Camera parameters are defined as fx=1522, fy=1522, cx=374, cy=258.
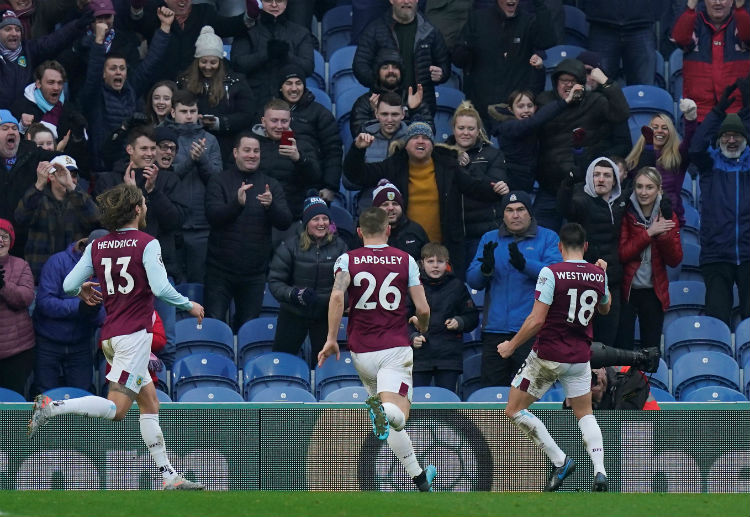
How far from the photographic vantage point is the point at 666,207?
1306 centimetres

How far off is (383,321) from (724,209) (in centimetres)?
489

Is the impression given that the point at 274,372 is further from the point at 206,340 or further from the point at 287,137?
the point at 287,137

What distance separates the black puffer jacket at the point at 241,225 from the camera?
43.3 feet

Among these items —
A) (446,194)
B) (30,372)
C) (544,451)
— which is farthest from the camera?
(446,194)

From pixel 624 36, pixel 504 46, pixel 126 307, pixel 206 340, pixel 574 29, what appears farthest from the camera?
pixel 574 29

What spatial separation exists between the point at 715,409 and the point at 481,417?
165cm

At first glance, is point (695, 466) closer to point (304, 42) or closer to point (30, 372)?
point (30, 372)

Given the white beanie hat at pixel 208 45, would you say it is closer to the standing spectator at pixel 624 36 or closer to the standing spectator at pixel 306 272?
the standing spectator at pixel 306 272

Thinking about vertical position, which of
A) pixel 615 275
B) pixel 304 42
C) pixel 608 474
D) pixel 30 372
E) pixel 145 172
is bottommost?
pixel 608 474

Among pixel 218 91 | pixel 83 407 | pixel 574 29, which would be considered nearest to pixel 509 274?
pixel 218 91

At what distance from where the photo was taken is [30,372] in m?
12.3

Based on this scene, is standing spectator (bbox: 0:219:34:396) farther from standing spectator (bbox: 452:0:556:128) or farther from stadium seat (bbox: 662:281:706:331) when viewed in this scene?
stadium seat (bbox: 662:281:706:331)

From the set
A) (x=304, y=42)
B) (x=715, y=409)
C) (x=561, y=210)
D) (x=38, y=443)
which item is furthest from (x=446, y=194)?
(x=38, y=443)

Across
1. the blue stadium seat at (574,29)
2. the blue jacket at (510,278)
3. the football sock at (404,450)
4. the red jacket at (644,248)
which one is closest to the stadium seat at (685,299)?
the red jacket at (644,248)
